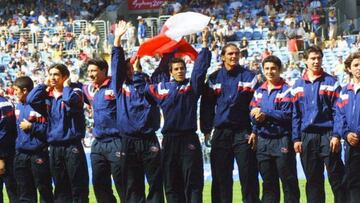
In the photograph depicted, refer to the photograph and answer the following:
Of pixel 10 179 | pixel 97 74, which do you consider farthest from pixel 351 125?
pixel 10 179

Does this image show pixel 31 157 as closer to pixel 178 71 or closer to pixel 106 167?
pixel 106 167

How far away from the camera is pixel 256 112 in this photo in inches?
553

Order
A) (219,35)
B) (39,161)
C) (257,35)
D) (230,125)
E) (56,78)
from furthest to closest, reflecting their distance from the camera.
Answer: (257,35)
(219,35)
(39,161)
(56,78)
(230,125)

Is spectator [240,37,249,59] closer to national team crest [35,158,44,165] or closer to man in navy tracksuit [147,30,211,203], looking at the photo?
national team crest [35,158,44,165]

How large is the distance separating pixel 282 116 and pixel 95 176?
2.60m

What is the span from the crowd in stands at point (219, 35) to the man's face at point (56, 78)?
49.4ft

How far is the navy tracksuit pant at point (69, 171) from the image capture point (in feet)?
48.3

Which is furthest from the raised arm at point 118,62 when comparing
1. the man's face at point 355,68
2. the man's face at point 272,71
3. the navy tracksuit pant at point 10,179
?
the man's face at point 355,68

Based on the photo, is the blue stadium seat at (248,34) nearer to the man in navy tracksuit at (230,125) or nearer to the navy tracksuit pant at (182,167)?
the man in navy tracksuit at (230,125)

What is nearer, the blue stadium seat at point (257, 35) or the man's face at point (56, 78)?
the man's face at point (56, 78)

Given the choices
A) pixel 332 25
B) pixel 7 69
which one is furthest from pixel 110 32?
pixel 332 25

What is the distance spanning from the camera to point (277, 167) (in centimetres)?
1427

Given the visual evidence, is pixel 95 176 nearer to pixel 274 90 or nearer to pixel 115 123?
pixel 115 123

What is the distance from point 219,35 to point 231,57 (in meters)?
19.8
